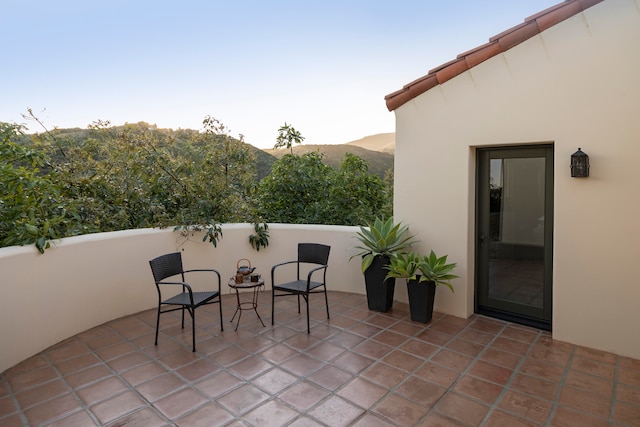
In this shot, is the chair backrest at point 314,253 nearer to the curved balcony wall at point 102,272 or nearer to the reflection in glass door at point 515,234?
the curved balcony wall at point 102,272

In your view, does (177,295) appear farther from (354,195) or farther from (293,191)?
(354,195)

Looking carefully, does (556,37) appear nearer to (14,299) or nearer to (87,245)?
(87,245)

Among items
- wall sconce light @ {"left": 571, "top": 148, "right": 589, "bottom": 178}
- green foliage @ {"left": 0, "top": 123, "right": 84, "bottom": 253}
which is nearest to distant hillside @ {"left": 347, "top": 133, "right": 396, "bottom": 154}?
wall sconce light @ {"left": 571, "top": 148, "right": 589, "bottom": 178}

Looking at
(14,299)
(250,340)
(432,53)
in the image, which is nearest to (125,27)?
(14,299)

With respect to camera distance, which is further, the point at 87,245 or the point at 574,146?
the point at 87,245

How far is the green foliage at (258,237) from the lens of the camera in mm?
5230

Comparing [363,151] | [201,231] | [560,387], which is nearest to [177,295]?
[201,231]

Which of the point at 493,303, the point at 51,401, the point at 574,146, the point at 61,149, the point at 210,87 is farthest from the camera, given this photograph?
the point at 210,87

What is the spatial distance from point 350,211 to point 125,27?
515cm

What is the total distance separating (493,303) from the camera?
170 inches

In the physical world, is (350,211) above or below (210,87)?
below

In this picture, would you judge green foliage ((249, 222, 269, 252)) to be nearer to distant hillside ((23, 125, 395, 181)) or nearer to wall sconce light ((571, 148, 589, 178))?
distant hillside ((23, 125, 395, 181))

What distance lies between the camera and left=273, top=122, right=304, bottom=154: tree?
21.1 feet

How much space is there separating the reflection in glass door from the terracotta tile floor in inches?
14.5
